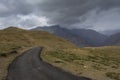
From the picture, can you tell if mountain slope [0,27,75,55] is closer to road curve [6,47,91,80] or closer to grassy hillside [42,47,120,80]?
grassy hillside [42,47,120,80]

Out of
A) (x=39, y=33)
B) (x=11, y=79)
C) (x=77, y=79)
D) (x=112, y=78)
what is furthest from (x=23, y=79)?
(x=39, y=33)

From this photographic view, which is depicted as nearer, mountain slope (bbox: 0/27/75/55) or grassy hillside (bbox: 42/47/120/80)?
grassy hillside (bbox: 42/47/120/80)

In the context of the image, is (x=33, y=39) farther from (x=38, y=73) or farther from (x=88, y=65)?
(x=38, y=73)

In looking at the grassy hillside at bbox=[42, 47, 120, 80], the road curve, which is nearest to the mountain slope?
the grassy hillside at bbox=[42, 47, 120, 80]

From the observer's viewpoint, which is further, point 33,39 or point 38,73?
point 33,39

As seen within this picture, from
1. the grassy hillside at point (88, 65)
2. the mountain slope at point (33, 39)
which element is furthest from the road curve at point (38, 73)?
the mountain slope at point (33, 39)

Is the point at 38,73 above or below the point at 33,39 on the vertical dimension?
below

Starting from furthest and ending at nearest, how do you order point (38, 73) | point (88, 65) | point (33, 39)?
1. point (33, 39)
2. point (88, 65)
3. point (38, 73)

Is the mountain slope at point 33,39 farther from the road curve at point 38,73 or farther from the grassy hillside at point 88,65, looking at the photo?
the road curve at point 38,73

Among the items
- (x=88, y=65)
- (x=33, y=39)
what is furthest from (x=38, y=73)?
(x=33, y=39)

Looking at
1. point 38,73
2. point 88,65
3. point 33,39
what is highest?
point 33,39

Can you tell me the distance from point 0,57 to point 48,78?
99.4 ft

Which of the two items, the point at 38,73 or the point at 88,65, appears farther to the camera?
the point at 88,65

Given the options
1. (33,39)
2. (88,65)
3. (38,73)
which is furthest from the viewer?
(33,39)
